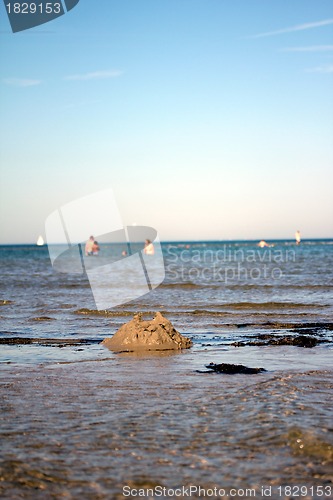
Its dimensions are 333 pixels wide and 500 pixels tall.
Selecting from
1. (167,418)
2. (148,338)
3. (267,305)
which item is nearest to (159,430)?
(167,418)

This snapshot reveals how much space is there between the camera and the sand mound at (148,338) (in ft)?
39.6

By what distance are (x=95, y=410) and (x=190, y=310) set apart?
47.1 feet

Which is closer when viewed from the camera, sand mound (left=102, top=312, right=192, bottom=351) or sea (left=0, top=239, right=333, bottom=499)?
sea (left=0, top=239, right=333, bottom=499)

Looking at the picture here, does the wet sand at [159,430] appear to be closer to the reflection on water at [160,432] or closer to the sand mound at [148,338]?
the reflection on water at [160,432]

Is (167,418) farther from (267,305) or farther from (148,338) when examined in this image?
(267,305)

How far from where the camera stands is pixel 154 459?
5383 millimetres

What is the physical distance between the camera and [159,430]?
6.22 m

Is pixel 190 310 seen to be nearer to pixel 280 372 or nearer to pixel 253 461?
pixel 280 372

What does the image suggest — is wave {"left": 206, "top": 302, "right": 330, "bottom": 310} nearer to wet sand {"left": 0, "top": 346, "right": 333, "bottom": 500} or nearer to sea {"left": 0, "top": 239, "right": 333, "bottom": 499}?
sea {"left": 0, "top": 239, "right": 333, "bottom": 499}

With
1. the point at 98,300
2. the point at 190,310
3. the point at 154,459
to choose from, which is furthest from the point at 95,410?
the point at 98,300

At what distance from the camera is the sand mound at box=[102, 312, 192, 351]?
1208cm

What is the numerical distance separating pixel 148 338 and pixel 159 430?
5983mm

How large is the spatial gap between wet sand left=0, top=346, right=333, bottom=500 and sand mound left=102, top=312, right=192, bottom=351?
7.60ft

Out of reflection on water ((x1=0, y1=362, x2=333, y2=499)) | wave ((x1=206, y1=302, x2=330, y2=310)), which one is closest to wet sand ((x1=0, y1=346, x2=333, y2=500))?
reflection on water ((x1=0, y1=362, x2=333, y2=499))
